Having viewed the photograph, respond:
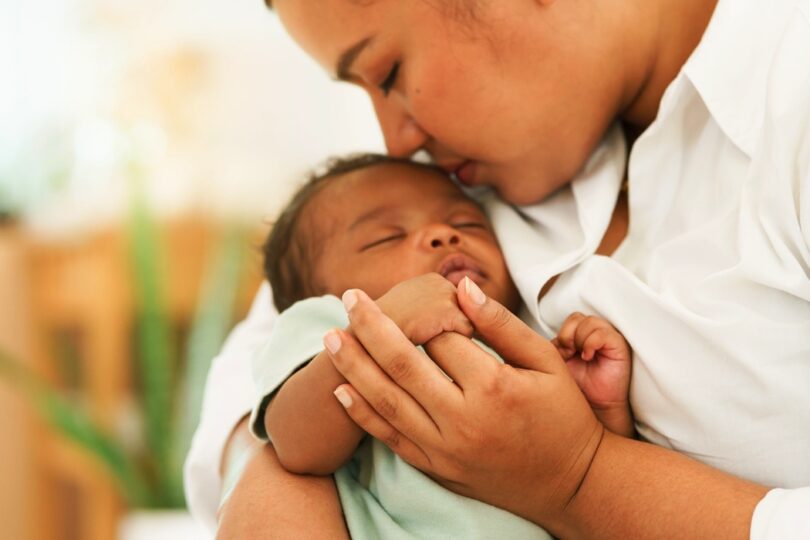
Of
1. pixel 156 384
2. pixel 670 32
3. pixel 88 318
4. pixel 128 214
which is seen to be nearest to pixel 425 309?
pixel 670 32

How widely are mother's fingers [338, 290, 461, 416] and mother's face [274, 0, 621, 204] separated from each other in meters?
0.37

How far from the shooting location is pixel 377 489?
1013 millimetres

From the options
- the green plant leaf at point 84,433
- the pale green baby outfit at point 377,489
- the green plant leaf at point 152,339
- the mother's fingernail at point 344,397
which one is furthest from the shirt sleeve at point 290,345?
the green plant leaf at point 152,339

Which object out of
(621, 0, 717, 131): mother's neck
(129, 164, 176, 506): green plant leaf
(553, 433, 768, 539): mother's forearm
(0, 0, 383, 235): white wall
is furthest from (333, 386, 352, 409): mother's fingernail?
(0, 0, 383, 235): white wall

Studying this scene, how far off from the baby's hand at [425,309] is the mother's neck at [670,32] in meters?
0.47

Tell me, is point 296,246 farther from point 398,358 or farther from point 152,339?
point 152,339

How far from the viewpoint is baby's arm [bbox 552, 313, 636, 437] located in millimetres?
1026

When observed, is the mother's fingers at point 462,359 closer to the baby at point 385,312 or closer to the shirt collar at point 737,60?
the baby at point 385,312

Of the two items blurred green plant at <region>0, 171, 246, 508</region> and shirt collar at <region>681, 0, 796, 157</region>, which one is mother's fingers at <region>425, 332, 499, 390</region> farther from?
blurred green plant at <region>0, 171, 246, 508</region>

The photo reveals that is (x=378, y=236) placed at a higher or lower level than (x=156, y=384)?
higher

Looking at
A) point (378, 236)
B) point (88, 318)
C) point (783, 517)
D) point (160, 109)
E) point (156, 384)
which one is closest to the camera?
point (783, 517)

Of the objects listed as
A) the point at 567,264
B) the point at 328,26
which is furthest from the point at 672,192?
the point at 328,26

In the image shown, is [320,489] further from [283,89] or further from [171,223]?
[283,89]

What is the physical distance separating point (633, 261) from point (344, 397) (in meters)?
0.41
